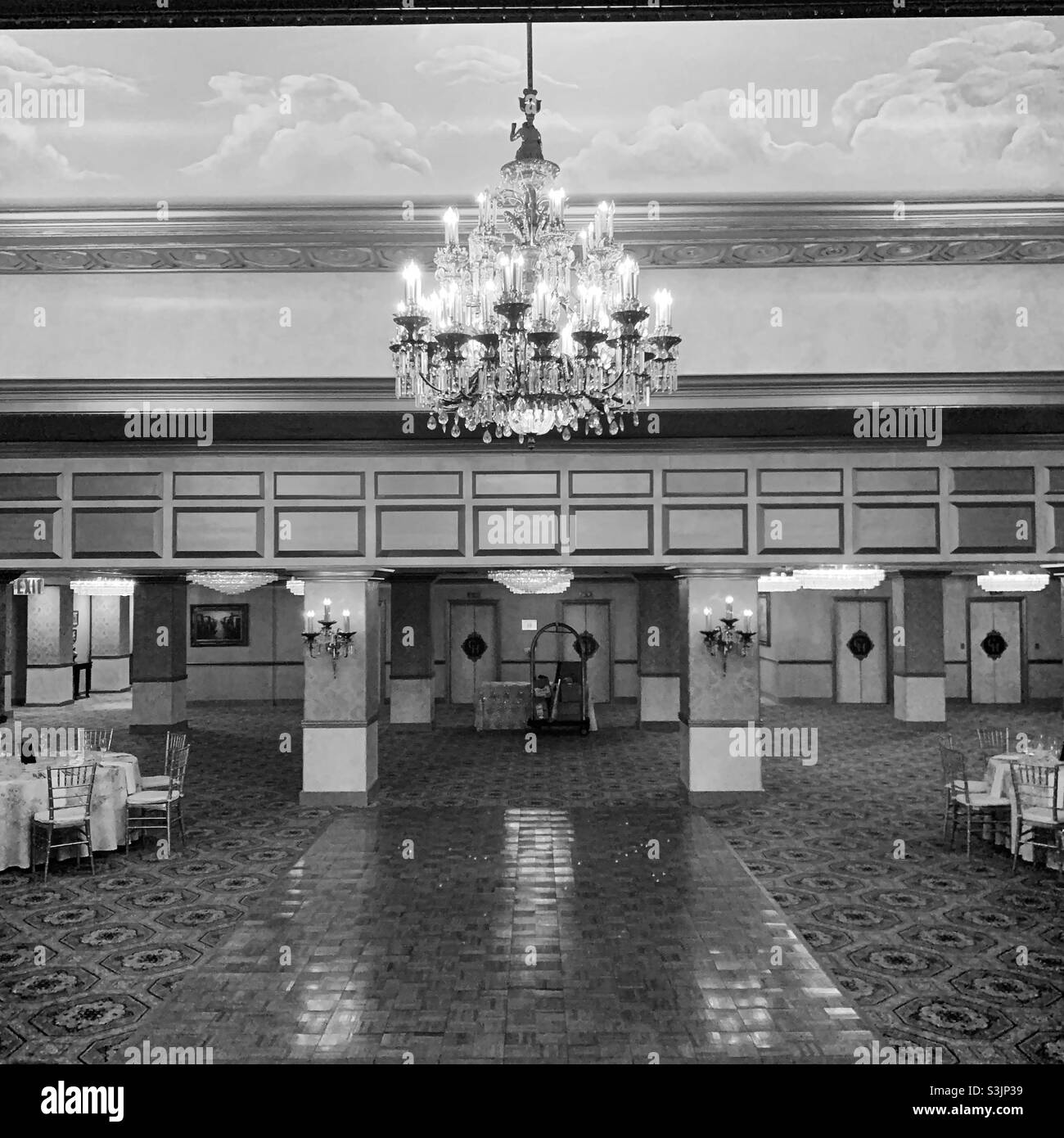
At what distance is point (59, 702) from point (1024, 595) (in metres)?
20.8

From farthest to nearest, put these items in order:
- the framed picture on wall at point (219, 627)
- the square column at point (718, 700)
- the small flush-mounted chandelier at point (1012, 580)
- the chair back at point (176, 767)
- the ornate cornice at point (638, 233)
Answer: the framed picture on wall at point (219, 627)
the small flush-mounted chandelier at point (1012, 580)
the square column at point (718, 700)
the chair back at point (176, 767)
the ornate cornice at point (638, 233)

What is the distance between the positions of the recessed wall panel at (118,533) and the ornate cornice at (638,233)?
266 cm

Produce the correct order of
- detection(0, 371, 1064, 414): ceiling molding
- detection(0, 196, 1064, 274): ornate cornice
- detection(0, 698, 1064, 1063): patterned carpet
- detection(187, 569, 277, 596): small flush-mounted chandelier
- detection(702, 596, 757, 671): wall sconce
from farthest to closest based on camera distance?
detection(702, 596, 757, 671): wall sconce < detection(187, 569, 277, 596): small flush-mounted chandelier < detection(0, 371, 1064, 414): ceiling molding < detection(0, 196, 1064, 274): ornate cornice < detection(0, 698, 1064, 1063): patterned carpet

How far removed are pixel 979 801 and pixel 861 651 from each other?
9.83 m

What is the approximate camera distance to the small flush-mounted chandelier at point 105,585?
1398cm

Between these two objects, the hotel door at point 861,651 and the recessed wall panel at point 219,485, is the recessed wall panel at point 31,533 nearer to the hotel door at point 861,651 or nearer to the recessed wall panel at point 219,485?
the recessed wall panel at point 219,485

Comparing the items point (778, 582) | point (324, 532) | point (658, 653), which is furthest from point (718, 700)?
point (658, 653)

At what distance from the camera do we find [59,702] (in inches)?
717

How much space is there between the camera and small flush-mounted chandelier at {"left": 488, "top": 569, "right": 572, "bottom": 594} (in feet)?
32.6

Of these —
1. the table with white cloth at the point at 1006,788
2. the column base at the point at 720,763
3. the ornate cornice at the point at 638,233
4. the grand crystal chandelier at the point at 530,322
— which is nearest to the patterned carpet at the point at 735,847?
the table with white cloth at the point at 1006,788

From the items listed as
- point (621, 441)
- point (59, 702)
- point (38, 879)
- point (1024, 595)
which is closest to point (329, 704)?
point (38, 879)

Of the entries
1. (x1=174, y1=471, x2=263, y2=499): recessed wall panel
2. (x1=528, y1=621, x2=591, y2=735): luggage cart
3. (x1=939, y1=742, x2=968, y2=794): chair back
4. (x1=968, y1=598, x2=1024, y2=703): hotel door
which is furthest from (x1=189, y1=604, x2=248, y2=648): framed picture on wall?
(x1=968, y1=598, x2=1024, y2=703): hotel door

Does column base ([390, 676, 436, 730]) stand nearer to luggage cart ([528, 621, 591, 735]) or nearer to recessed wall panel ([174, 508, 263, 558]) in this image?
luggage cart ([528, 621, 591, 735])

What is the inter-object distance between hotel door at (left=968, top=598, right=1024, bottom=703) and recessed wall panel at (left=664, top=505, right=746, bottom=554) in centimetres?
1200
